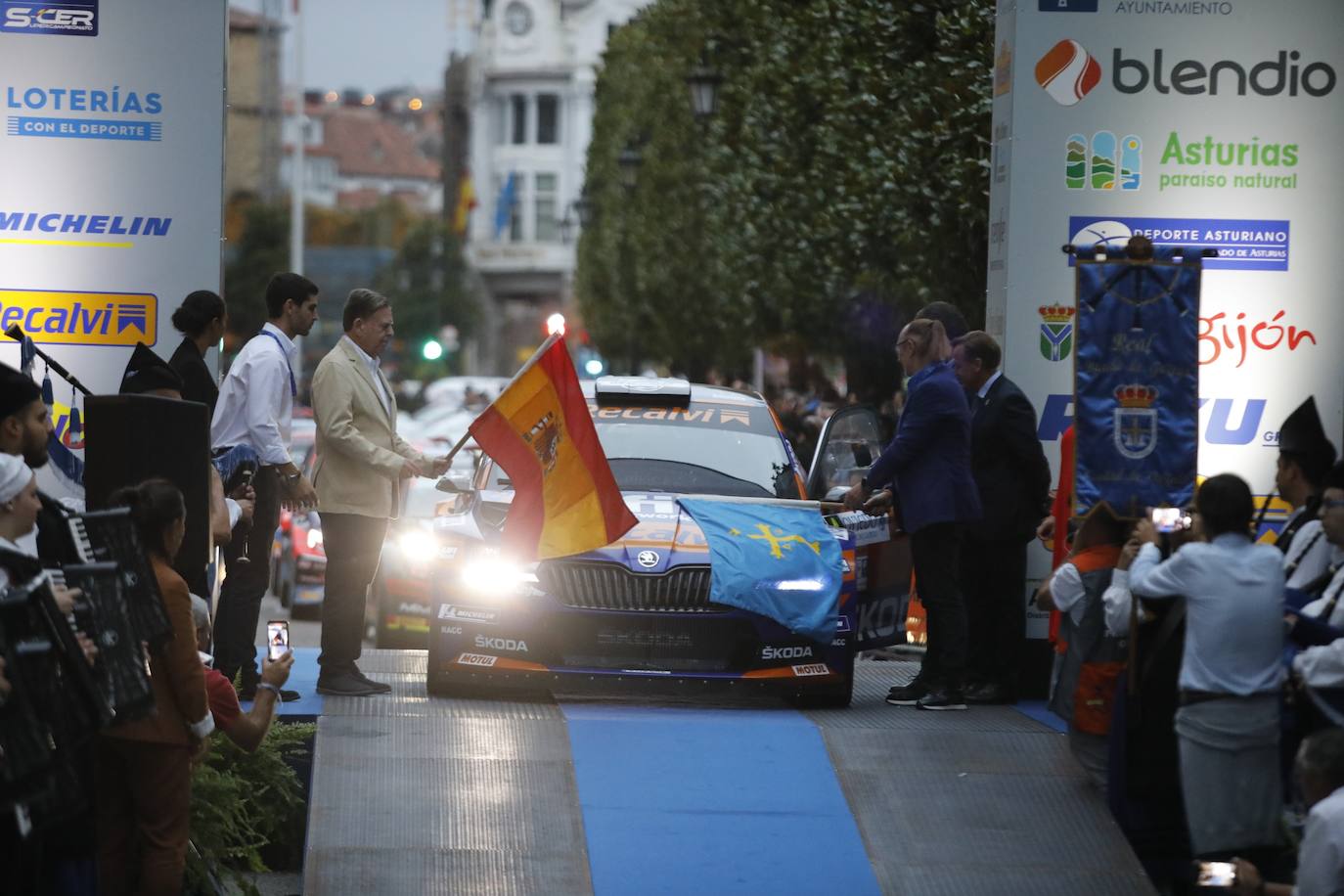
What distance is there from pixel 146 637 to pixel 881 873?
323cm

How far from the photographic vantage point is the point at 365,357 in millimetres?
9977

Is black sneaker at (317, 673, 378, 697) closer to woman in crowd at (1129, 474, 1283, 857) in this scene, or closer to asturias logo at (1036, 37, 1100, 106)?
woman in crowd at (1129, 474, 1283, 857)

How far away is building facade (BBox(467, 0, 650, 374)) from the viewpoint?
10788 centimetres

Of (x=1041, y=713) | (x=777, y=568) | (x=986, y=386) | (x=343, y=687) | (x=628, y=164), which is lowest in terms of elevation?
(x=1041, y=713)

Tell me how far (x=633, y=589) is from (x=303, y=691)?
1.68 m

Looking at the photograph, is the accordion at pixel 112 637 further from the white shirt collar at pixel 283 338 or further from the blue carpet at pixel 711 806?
the white shirt collar at pixel 283 338

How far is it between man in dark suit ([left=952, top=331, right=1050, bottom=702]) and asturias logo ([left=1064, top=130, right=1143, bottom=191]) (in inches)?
39.1

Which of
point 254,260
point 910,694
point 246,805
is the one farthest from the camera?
point 254,260

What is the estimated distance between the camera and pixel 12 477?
5598 mm

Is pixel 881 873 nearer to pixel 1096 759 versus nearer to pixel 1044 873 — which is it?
pixel 1044 873

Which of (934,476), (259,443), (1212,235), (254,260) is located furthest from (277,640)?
(254,260)

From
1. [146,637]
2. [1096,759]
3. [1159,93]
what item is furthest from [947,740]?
[146,637]

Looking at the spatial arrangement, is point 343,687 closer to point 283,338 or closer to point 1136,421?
point 283,338

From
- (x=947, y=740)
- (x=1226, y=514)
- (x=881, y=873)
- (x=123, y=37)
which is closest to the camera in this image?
(x=1226, y=514)
